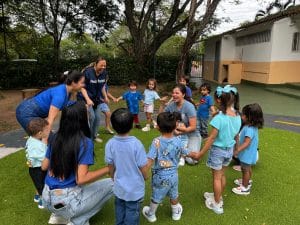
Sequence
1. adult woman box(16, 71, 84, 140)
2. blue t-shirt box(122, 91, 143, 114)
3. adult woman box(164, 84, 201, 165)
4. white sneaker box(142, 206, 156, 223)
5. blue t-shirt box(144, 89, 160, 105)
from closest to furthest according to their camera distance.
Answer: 1. white sneaker box(142, 206, 156, 223)
2. adult woman box(16, 71, 84, 140)
3. adult woman box(164, 84, 201, 165)
4. blue t-shirt box(122, 91, 143, 114)
5. blue t-shirt box(144, 89, 160, 105)

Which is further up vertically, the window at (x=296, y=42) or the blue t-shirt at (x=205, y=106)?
the window at (x=296, y=42)

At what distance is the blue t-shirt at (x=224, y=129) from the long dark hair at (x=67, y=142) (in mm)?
1376

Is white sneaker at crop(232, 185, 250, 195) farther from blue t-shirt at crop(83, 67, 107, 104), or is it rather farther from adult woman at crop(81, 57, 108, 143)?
blue t-shirt at crop(83, 67, 107, 104)

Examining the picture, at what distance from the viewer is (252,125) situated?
3.63 m

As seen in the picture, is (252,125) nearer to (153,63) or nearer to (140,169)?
(140,169)

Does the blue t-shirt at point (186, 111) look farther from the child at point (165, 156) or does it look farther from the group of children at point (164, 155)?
the child at point (165, 156)

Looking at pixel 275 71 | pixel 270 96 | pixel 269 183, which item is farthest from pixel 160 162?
pixel 275 71

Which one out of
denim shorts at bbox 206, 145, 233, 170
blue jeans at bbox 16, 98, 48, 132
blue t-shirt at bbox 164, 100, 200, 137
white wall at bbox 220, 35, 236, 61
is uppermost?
white wall at bbox 220, 35, 236, 61

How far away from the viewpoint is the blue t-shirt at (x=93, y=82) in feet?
17.8

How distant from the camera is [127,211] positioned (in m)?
2.77

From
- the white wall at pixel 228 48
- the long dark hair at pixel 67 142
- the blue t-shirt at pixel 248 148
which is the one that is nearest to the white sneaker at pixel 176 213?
the blue t-shirt at pixel 248 148

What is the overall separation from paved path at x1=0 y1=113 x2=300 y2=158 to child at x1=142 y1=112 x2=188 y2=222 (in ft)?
11.5

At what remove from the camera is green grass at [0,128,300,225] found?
10.7 ft

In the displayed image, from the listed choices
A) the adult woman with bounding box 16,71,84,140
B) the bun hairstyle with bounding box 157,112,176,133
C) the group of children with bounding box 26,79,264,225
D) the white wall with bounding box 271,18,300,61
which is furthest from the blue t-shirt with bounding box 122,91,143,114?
the white wall with bounding box 271,18,300,61
